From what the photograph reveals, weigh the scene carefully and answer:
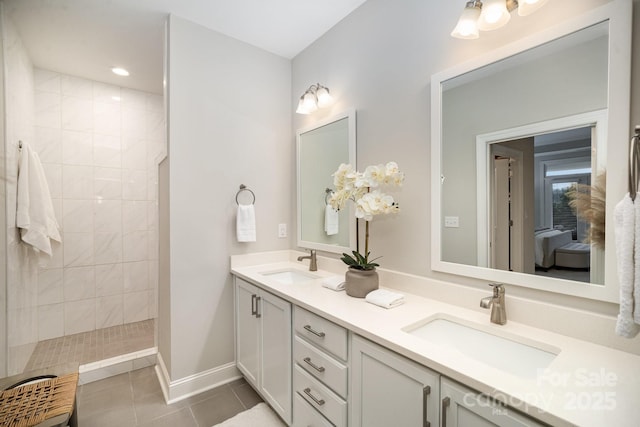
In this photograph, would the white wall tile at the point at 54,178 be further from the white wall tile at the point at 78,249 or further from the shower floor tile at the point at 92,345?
the shower floor tile at the point at 92,345

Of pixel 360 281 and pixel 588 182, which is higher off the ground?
pixel 588 182

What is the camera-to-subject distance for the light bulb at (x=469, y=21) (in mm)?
1170

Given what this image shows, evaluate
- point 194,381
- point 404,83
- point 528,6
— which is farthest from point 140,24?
point 194,381

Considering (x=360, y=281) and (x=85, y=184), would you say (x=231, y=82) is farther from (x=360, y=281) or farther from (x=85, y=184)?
(x=85, y=184)

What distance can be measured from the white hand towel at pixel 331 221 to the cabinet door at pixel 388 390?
995mm

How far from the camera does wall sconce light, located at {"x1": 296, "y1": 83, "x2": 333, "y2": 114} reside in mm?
2033

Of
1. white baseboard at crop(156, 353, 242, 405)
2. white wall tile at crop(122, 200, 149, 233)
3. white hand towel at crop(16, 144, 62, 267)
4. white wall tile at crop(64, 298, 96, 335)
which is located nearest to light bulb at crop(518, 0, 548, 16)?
white baseboard at crop(156, 353, 242, 405)

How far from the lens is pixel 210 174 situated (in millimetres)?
2062

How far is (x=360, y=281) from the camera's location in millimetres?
1501

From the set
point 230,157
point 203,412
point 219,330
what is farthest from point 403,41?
point 203,412

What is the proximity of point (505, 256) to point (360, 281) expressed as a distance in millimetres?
664

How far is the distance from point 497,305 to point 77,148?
3644 millimetres

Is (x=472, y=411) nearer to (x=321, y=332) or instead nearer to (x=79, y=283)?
(x=321, y=332)

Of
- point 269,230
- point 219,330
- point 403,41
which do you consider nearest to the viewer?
point 403,41
